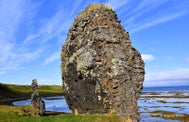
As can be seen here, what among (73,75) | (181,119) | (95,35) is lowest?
(181,119)

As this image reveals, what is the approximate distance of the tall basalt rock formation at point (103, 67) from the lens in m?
36.5

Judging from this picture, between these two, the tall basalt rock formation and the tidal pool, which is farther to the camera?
the tidal pool

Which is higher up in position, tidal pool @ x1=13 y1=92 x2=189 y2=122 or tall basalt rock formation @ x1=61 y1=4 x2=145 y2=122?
tall basalt rock formation @ x1=61 y1=4 x2=145 y2=122

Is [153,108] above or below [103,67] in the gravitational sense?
below

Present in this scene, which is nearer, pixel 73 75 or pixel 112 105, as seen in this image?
pixel 112 105

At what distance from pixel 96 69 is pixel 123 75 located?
10.9 ft

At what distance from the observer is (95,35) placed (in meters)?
37.5

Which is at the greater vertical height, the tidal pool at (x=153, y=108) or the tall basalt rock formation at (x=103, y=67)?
the tall basalt rock formation at (x=103, y=67)

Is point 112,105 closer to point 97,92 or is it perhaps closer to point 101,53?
point 97,92

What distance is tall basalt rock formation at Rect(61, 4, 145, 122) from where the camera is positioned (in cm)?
3647

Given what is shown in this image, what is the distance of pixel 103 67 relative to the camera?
36.8 meters

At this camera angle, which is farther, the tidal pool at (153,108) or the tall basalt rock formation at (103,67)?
the tidal pool at (153,108)

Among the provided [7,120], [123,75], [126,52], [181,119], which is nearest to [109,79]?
[123,75]

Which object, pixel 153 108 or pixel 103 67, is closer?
pixel 103 67
